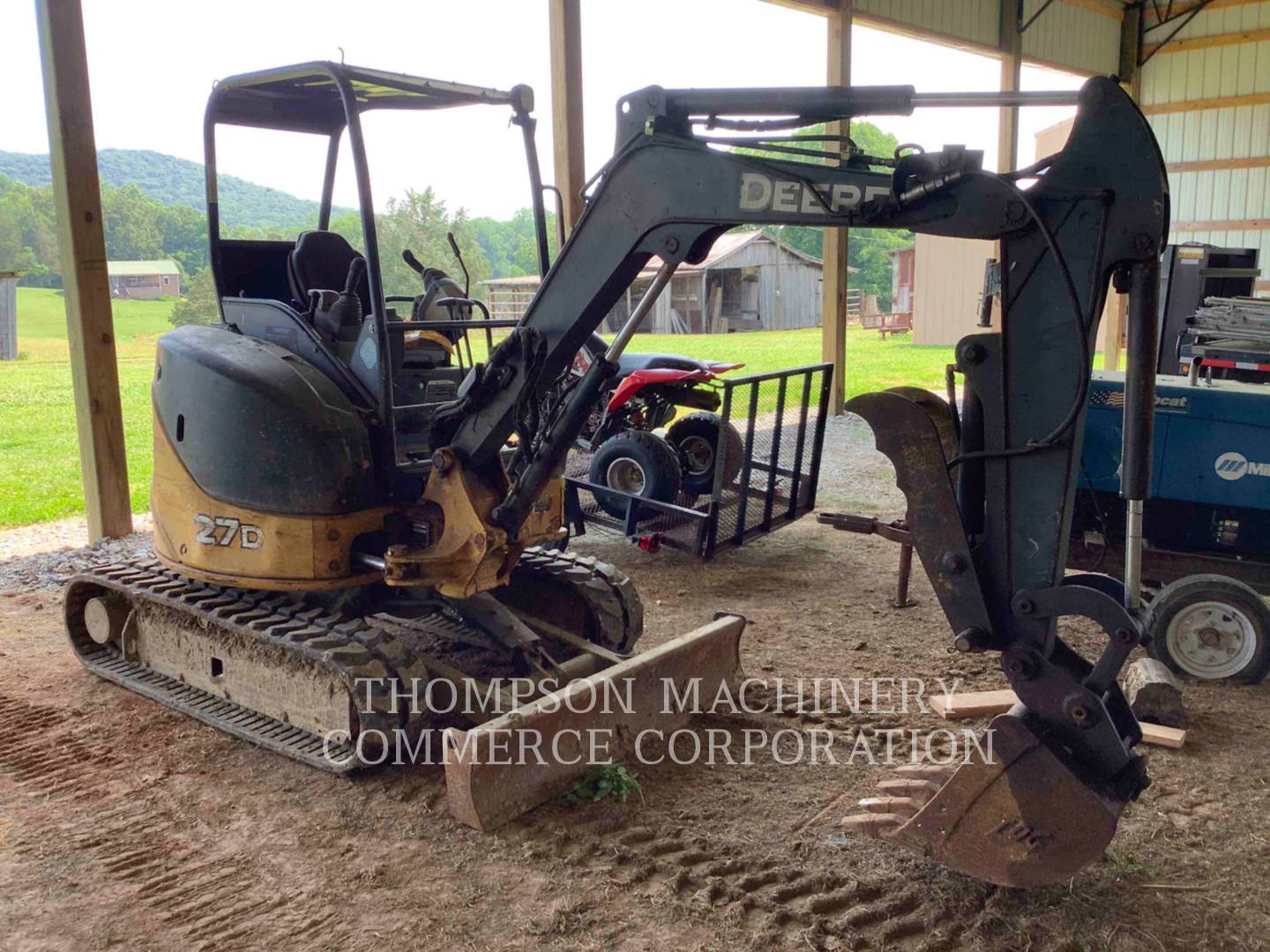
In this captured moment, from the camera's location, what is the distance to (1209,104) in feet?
53.0

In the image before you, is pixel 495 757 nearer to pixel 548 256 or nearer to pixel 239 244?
pixel 548 256

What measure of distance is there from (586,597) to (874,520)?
179 centimetres

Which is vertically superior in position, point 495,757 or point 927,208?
point 927,208

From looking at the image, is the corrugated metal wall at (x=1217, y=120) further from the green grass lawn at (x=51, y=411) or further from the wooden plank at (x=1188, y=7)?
the green grass lawn at (x=51, y=411)

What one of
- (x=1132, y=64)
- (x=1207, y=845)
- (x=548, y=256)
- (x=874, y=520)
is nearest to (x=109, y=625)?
(x=548, y=256)

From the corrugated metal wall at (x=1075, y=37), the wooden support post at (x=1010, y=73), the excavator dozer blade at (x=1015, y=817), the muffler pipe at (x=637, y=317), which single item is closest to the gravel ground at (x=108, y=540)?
the muffler pipe at (x=637, y=317)

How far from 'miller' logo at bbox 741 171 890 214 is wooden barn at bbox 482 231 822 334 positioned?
2504cm

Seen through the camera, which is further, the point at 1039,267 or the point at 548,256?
the point at 548,256

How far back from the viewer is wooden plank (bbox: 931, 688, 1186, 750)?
3.88 meters

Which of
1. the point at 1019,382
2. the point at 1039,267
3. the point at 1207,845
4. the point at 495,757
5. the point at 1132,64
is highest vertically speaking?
the point at 1132,64

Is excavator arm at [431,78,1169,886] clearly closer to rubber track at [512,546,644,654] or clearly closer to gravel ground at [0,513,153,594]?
rubber track at [512,546,644,654]

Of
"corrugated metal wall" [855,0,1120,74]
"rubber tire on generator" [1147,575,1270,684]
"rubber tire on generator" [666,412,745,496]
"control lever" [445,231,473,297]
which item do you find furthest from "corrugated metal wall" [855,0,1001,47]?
"rubber tire on generator" [1147,575,1270,684]

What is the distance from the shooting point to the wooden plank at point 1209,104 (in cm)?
1566

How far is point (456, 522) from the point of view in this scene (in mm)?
3848
